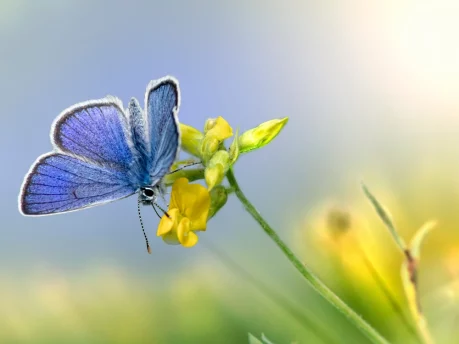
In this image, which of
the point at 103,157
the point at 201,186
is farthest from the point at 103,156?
the point at 201,186

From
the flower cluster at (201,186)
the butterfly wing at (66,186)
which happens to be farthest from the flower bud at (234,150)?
the butterfly wing at (66,186)

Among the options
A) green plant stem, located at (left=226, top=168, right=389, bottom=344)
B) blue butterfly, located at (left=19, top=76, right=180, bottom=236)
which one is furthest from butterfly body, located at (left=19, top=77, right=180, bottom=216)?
green plant stem, located at (left=226, top=168, right=389, bottom=344)

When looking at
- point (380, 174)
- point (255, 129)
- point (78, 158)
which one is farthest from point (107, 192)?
point (380, 174)

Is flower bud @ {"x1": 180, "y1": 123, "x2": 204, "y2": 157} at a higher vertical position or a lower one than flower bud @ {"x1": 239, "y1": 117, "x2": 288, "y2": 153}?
higher

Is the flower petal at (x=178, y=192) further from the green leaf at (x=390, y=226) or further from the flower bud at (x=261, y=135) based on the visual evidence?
the green leaf at (x=390, y=226)

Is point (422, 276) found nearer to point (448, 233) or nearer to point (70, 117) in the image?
point (448, 233)

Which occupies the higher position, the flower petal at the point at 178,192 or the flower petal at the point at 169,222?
the flower petal at the point at 178,192

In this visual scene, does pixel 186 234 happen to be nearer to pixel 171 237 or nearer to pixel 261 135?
pixel 171 237

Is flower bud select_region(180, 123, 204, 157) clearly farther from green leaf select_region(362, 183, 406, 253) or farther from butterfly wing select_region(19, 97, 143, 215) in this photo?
green leaf select_region(362, 183, 406, 253)
